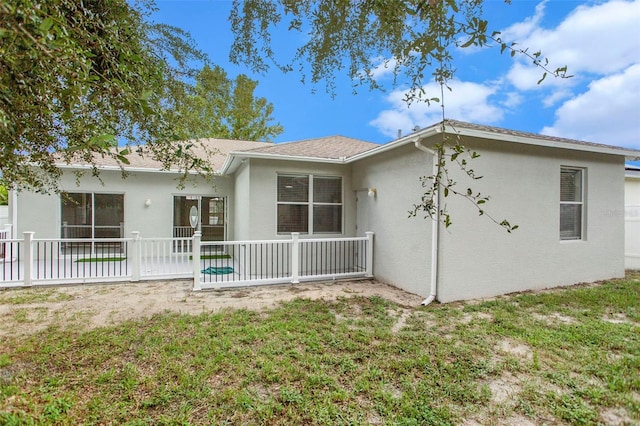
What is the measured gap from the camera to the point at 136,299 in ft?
19.7

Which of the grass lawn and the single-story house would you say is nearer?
the grass lawn

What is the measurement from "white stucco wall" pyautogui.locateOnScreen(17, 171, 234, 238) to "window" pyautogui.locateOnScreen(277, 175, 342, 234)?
2.69 m

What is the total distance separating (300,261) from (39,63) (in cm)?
702

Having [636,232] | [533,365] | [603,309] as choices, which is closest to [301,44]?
[533,365]

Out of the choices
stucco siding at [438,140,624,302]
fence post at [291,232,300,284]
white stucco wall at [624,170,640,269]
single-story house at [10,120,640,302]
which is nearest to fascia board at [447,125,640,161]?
single-story house at [10,120,640,302]

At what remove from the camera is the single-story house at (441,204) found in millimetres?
6074

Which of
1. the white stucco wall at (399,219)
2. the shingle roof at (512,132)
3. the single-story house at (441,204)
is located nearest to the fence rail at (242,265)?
the single-story house at (441,204)

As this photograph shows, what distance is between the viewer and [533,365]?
3.44 metres

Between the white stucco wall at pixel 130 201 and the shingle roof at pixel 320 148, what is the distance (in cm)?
266

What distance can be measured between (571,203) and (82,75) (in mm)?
8886

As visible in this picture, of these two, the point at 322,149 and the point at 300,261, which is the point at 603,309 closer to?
the point at 300,261

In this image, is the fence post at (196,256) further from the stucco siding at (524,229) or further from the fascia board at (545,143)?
the fascia board at (545,143)

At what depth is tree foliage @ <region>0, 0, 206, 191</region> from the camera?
154cm

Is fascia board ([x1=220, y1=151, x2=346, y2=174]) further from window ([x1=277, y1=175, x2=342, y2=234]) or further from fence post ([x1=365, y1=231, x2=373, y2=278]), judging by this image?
fence post ([x1=365, y1=231, x2=373, y2=278])
